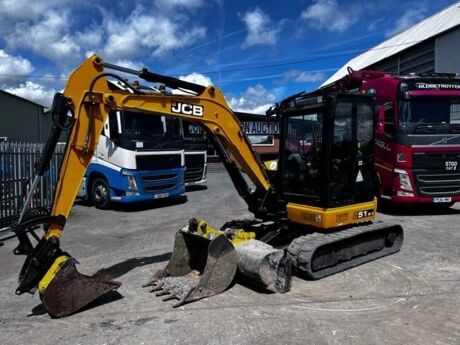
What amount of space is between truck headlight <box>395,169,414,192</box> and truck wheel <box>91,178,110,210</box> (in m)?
7.46

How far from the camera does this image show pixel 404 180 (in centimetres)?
1085

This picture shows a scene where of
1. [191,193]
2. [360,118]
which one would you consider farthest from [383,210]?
[191,193]

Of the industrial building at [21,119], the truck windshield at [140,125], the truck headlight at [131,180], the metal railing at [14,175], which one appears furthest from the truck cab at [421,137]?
the industrial building at [21,119]

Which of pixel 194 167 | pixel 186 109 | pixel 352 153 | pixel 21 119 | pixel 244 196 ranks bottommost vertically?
pixel 244 196

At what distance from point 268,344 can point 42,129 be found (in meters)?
32.5

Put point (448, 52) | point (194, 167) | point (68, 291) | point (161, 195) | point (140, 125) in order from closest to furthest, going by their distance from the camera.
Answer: point (68, 291) < point (140, 125) < point (161, 195) < point (194, 167) < point (448, 52)

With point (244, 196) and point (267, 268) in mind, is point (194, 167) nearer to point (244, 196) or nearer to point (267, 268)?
point (244, 196)

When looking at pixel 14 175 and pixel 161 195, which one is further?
pixel 161 195

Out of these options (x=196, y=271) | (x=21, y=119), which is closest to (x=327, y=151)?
(x=196, y=271)

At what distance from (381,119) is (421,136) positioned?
982 millimetres

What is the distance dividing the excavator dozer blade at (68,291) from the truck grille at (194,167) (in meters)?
11.4

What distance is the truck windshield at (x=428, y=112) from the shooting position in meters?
10.7

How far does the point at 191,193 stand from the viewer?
16.7 m

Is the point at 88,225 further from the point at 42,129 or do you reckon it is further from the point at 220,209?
the point at 42,129
